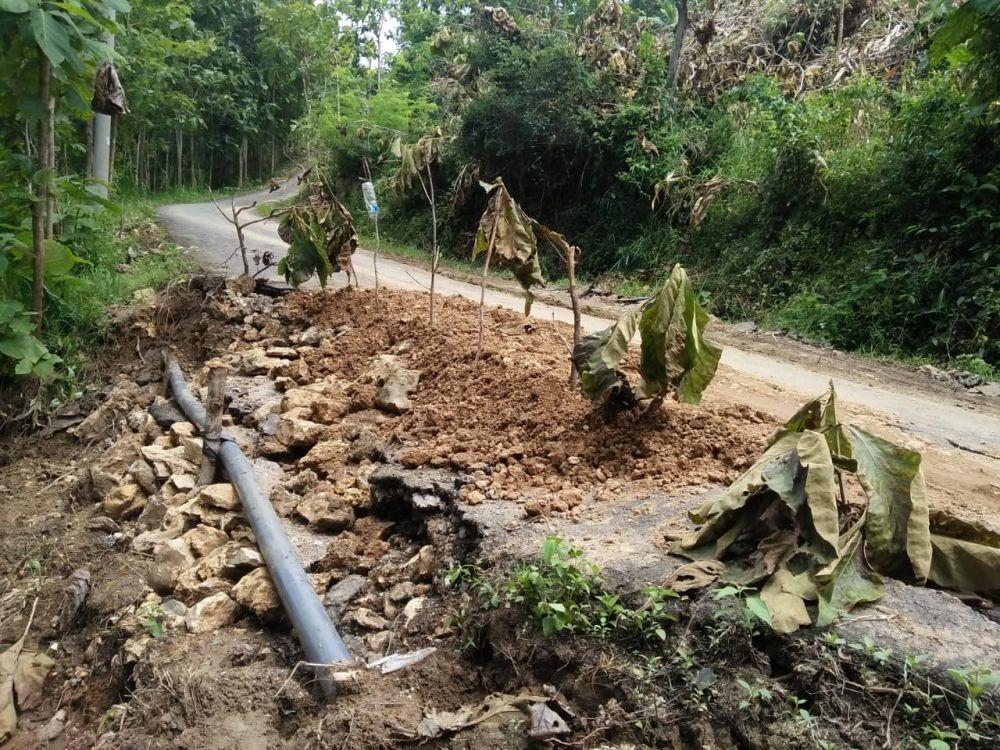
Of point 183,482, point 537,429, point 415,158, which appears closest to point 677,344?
point 537,429

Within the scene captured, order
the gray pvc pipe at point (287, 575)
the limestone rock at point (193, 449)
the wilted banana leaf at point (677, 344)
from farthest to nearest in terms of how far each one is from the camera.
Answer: the limestone rock at point (193, 449) → the wilted banana leaf at point (677, 344) → the gray pvc pipe at point (287, 575)

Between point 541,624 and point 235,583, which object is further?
point 235,583

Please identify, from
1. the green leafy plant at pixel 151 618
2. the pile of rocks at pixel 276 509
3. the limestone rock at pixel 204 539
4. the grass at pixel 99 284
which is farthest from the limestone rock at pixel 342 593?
the grass at pixel 99 284

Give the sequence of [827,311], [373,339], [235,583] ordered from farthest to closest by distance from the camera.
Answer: [827,311]
[373,339]
[235,583]

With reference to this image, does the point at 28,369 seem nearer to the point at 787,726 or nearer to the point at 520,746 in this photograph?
the point at 520,746

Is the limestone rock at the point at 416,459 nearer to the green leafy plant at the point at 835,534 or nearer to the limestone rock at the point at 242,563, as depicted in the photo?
the limestone rock at the point at 242,563

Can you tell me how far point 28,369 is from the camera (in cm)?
579

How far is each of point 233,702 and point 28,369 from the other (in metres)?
4.03

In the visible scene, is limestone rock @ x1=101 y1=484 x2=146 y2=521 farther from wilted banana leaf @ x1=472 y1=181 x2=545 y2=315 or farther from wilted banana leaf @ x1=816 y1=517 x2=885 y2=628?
wilted banana leaf @ x1=816 y1=517 x2=885 y2=628

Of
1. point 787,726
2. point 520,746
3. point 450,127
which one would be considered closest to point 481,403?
point 520,746

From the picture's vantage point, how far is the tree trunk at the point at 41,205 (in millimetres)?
5672

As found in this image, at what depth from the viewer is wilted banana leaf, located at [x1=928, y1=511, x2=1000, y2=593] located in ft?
7.93

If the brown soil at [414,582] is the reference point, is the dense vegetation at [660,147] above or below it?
above

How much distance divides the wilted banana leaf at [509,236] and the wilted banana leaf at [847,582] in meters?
2.73
